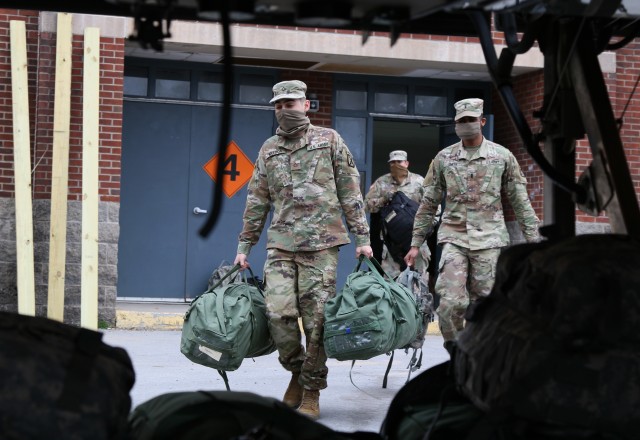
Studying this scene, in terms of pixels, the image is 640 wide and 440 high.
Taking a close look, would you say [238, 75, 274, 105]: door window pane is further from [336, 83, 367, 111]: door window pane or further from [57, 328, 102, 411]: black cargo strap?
[57, 328, 102, 411]: black cargo strap

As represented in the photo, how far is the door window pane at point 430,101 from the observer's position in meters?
16.6

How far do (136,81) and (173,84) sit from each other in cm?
48

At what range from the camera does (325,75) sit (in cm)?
1620

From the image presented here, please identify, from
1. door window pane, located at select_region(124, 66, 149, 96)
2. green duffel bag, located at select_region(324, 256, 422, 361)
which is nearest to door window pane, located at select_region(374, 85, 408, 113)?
door window pane, located at select_region(124, 66, 149, 96)

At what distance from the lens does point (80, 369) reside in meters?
2.07

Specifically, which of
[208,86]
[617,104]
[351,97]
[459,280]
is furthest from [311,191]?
[351,97]

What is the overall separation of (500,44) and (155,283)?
5.62 meters

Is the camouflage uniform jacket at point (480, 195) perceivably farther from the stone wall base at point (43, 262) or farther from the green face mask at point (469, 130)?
the stone wall base at point (43, 262)

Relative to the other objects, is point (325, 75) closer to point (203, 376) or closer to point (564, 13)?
point (203, 376)

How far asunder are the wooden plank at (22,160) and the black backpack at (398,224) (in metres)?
3.95

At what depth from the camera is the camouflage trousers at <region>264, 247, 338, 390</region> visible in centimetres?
778

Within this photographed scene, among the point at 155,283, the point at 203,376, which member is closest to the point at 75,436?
the point at 203,376

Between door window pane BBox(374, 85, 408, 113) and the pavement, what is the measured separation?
12.5 ft

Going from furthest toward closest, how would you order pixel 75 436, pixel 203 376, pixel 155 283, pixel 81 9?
pixel 155 283
pixel 203 376
pixel 81 9
pixel 75 436
